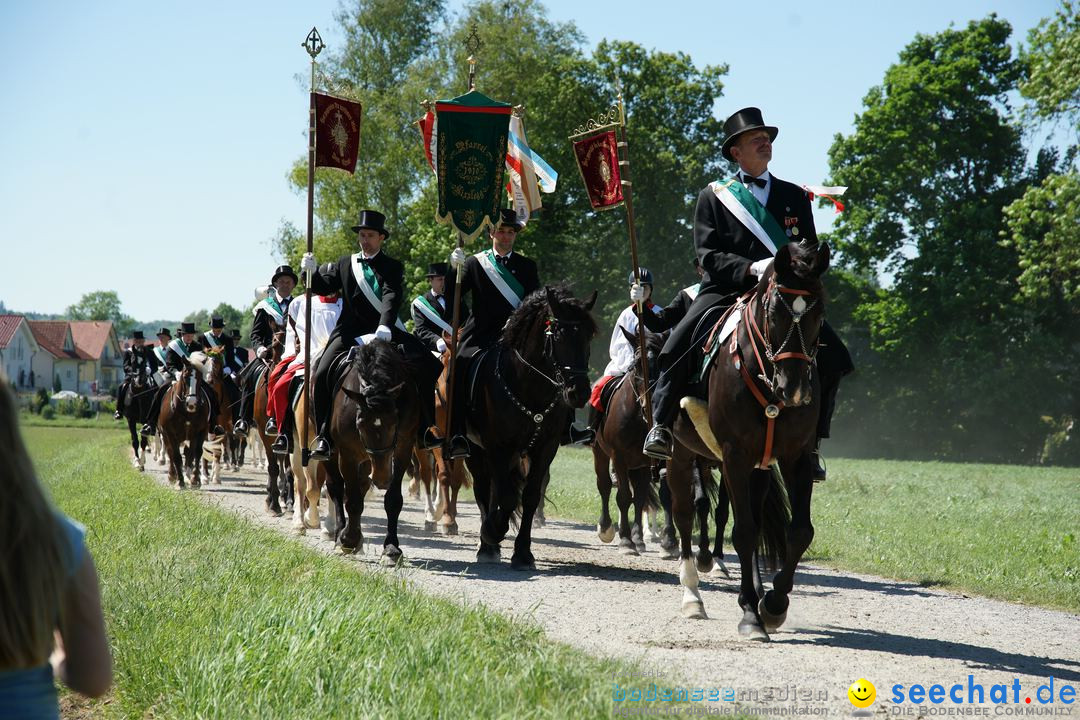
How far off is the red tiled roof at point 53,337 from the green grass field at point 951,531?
341 feet

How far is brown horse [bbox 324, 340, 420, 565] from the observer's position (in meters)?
10.7

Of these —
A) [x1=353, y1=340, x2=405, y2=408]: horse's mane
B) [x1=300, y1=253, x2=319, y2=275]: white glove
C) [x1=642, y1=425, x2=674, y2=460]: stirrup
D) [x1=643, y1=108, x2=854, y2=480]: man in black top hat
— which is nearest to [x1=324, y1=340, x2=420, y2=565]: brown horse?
[x1=353, y1=340, x2=405, y2=408]: horse's mane

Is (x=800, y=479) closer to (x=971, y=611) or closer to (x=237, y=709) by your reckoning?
(x=971, y=611)

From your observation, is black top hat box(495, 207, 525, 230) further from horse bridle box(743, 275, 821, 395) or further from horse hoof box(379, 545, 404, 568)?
horse bridle box(743, 275, 821, 395)

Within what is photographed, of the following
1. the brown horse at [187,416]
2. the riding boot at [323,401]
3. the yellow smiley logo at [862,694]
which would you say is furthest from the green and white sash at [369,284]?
the brown horse at [187,416]

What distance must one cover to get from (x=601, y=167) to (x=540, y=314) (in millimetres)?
2228

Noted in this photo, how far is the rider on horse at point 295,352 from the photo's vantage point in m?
13.7

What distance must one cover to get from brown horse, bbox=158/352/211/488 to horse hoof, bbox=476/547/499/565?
10.9 meters

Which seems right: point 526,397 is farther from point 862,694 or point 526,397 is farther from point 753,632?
point 862,694

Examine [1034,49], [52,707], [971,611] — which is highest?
[1034,49]

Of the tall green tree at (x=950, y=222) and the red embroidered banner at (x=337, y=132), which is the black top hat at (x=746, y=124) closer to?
the red embroidered banner at (x=337, y=132)

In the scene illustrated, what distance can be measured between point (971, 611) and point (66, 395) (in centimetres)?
9638

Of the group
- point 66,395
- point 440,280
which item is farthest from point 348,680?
point 66,395

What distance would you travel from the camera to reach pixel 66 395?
94.7 m
